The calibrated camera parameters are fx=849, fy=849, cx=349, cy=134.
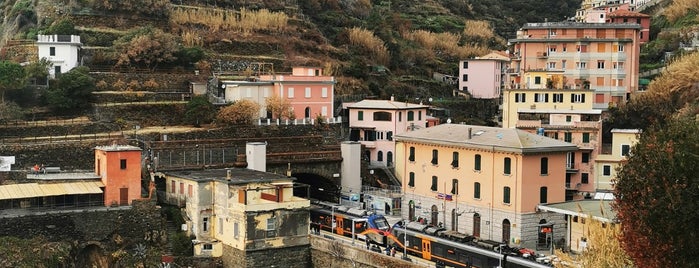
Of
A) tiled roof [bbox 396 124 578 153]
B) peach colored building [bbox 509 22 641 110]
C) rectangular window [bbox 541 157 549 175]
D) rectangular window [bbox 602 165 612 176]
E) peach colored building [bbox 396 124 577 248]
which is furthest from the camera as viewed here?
peach colored building [bbox 509 22 641 110]

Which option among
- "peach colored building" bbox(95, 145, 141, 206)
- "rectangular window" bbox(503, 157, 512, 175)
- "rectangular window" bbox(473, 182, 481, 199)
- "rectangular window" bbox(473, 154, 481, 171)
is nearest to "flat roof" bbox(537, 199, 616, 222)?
"rectangular window" bbox(503, 157, 512, 175)

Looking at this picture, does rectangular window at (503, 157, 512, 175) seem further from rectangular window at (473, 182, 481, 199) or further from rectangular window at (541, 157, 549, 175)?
rectangular window at (473, 182, 481, 199)

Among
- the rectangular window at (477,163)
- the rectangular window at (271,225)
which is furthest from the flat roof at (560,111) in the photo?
the rectangular window at (271,225)

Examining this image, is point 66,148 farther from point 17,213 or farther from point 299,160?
point 299,160

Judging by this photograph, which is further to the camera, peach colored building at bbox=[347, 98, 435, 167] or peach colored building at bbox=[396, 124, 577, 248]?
peach colored building at bbox=[347, 98, 435, 167]

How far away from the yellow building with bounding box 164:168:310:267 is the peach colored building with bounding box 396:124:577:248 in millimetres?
7301

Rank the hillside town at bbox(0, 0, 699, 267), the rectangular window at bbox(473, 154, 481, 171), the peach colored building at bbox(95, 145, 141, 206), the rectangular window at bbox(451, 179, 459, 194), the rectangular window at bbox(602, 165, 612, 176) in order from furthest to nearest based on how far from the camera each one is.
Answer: the rectangular window at bbox(602, 165, 612, 176)
the rectangular window at bbox(451, 179, 459, 194)
the rectangular window at bbox(473, 154, 481, 171)
the peach colored building at bbox(95, 145, 141, 206)
the hillside town at bbox(0, 0, 699, 267)

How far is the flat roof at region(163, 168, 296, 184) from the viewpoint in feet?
139

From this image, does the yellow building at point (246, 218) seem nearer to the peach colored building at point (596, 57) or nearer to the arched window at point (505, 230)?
the arched window at point (505, 230)

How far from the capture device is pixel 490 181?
42.1 m

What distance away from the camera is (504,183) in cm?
4144

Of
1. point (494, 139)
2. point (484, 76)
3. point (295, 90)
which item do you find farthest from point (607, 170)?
point (484, 76)

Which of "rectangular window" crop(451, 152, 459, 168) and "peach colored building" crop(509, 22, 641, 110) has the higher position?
"peach colored building" crop(509, 22, 641, 110)

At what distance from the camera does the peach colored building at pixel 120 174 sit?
138 feet
